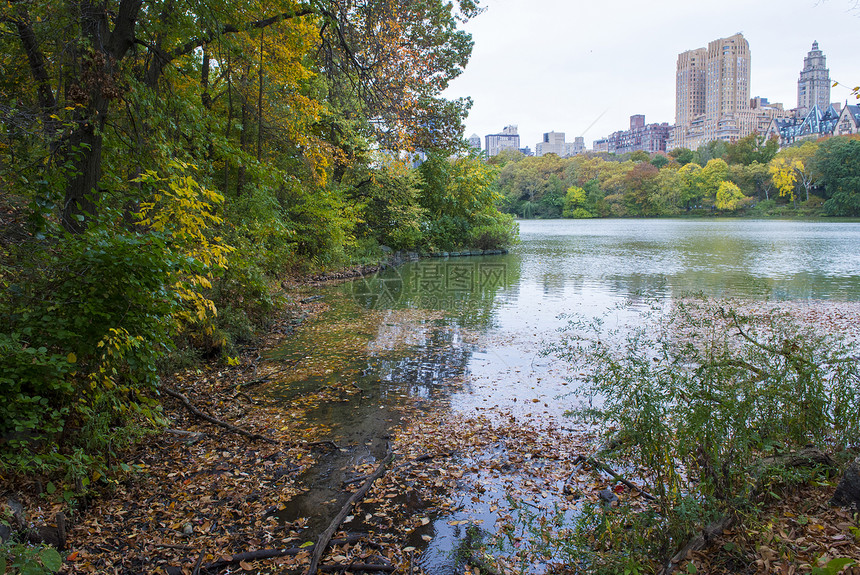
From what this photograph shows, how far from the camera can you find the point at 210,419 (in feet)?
20.4

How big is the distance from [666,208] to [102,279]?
304 ft

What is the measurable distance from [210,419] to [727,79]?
218 meters

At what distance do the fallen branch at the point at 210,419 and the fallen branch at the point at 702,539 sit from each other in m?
4.17

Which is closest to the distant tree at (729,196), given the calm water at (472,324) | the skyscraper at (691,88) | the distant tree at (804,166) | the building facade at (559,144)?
the distant tree at (804,166)

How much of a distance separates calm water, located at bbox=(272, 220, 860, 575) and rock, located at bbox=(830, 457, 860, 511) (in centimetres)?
251

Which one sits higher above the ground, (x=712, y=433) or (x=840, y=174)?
(x=840, y=174)

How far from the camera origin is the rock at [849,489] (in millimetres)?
3418

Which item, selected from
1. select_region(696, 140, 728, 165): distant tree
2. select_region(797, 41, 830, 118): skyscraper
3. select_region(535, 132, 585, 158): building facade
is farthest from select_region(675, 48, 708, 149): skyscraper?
select_region(696, 140, 728, 165): distant tree

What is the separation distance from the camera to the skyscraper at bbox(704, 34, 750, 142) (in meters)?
178

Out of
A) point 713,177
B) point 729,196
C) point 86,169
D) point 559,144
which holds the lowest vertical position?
point 86,169

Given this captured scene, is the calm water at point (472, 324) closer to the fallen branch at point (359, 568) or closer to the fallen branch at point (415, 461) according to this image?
the fallen branch at point (415, 461)

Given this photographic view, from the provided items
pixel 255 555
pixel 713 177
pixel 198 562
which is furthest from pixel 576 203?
pixel 198 562

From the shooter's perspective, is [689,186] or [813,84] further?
[813,84]

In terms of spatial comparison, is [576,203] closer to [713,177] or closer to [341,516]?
[713,177]
